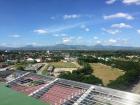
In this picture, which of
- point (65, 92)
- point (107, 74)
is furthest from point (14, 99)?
point (107, 74)

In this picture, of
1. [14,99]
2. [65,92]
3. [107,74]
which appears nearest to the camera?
[65,92]

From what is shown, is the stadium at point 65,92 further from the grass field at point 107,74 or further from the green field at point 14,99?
the grass field at point 107,74

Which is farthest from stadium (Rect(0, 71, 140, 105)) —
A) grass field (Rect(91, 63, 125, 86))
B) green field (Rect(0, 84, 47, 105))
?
grass field (Rect(91, 63, 125, 86))

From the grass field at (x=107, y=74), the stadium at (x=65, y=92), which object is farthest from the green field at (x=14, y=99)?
the grass field at (x=107, y=74)

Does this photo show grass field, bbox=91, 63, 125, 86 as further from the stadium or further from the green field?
the green field

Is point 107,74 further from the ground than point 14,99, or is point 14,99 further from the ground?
point 14,99

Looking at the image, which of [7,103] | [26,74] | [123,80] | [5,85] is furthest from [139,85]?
[7,103]

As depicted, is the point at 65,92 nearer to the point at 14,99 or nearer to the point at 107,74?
the point at 14,99
